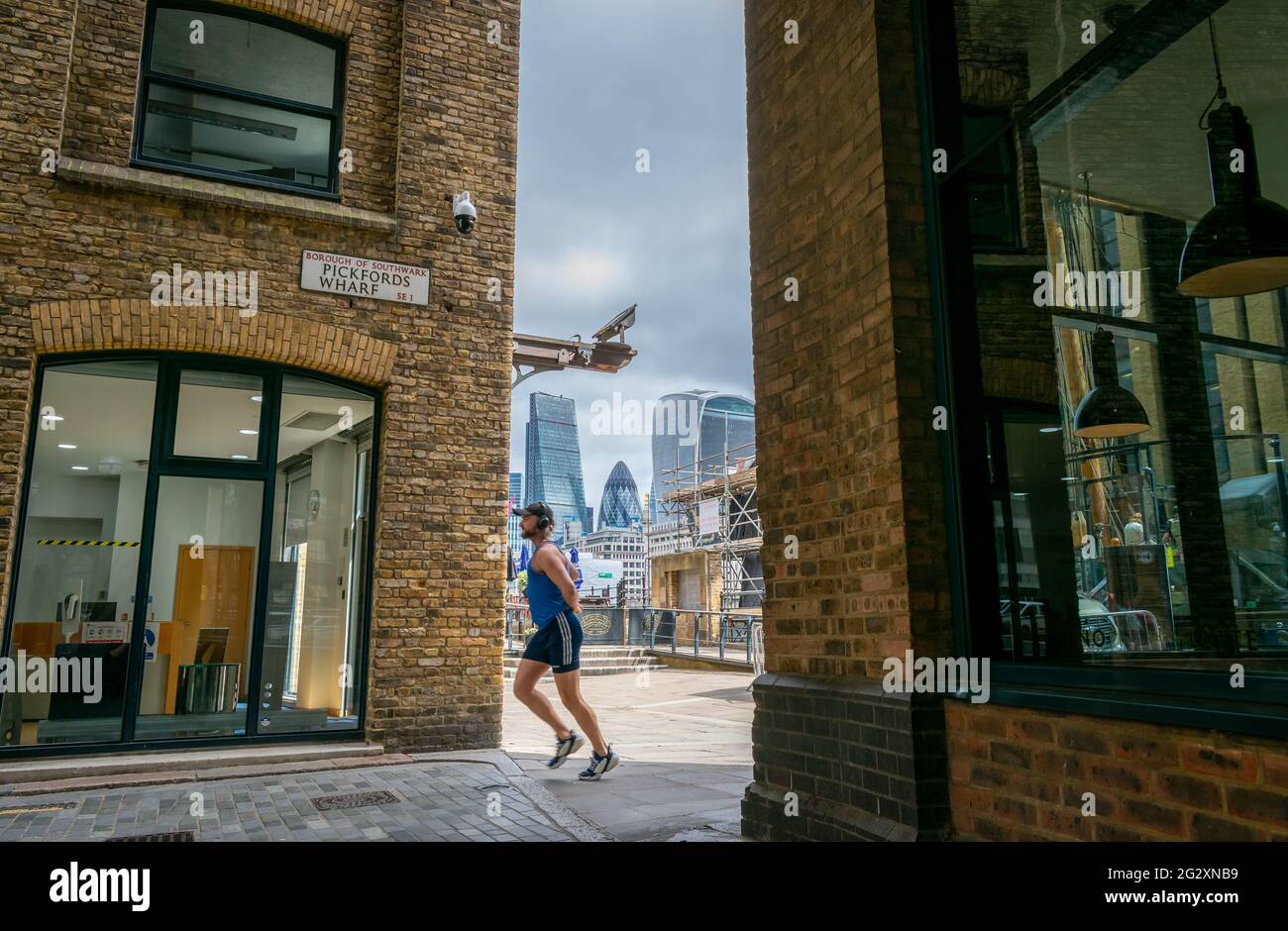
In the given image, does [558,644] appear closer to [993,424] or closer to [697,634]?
[993,424]

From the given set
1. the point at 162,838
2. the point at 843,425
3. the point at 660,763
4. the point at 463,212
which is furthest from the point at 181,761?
the point at 843,425

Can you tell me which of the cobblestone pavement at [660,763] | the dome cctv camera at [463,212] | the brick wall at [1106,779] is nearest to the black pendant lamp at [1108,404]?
the brick wall at [1106,779]

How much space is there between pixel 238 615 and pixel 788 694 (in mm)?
5195

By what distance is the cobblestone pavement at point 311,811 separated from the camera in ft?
15.4

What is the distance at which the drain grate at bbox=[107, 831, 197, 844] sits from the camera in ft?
14.8

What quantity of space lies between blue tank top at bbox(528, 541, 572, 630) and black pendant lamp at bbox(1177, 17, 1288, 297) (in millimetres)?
4336

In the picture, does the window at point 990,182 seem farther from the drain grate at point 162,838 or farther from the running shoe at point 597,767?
the drain grate at point 162,838

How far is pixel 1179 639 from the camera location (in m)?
4.41

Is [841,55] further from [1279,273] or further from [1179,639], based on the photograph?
[1179,639]

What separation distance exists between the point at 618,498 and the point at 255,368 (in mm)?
153276

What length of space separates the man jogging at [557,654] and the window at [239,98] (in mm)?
4289

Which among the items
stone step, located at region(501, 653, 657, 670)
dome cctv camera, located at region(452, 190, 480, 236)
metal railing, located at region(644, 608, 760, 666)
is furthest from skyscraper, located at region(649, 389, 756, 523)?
dome cctv camera, located at region(452, 190, 480, 236)
